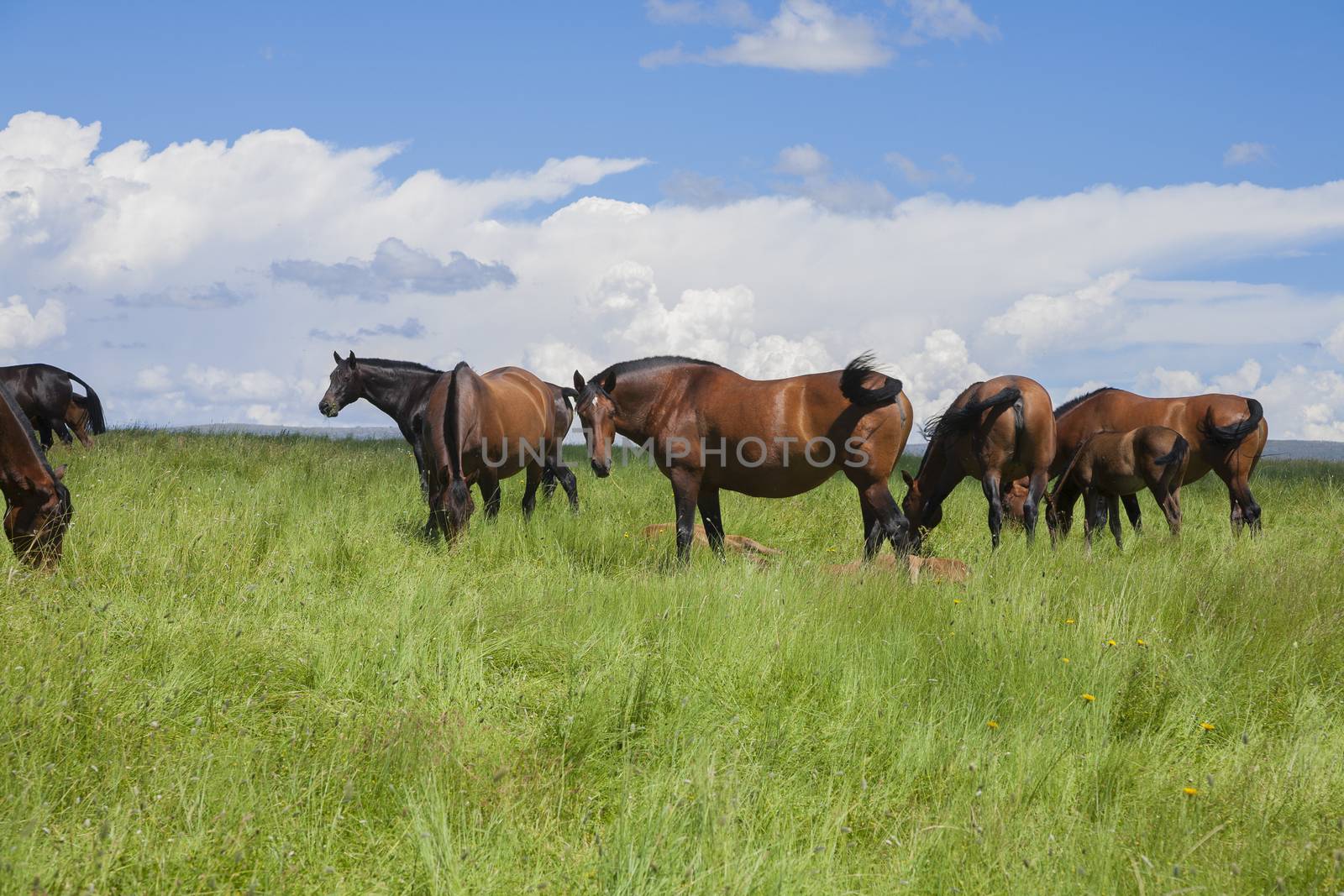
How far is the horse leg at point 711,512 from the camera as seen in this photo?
8211 millimetres

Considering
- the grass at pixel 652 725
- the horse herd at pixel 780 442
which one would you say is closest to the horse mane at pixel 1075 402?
the horse herd at pixel 780 442

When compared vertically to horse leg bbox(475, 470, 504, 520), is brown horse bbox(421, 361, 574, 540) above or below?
above

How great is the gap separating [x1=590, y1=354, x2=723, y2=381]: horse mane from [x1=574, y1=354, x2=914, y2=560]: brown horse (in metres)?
0.01

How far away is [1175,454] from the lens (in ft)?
33.0

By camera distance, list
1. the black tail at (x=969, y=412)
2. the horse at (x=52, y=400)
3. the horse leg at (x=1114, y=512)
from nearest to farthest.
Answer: the black tail at (x=969, y=412)
the horse leg at (x=1114, y=512)
the horse at (x=52, y=400)

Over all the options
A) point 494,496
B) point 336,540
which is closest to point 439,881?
point 336,540

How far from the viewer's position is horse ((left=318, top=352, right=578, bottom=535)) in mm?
12195

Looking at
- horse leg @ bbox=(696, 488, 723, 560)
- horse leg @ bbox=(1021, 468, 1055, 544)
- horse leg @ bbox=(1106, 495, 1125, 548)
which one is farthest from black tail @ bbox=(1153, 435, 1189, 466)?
horse leg @ bbox=(696, 488, 723, 560)

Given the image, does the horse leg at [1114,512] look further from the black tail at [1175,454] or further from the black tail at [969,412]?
the black tail at [969,412]

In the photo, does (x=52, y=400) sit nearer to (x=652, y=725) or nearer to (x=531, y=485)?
(x=531, y=485)

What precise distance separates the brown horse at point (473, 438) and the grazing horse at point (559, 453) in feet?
2.82

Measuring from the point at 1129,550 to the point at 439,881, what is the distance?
829 cm

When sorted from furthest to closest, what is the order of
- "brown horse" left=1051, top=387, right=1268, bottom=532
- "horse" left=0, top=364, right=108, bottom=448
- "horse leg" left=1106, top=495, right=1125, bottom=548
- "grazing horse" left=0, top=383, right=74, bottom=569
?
"horse" left=0, top=364, right=108, bottom=448 < "brown horse" left=1051, top=387, right=1268, bottom=532 < "horse leg" left=1106, top=495, right=1125, bottom=548 < "grazing horse" left=0, top=383, right=74, bottom=569

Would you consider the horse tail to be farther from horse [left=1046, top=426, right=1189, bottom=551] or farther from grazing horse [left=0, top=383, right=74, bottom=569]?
horse [left=1046, top=426, right=1189, bottom=551]
